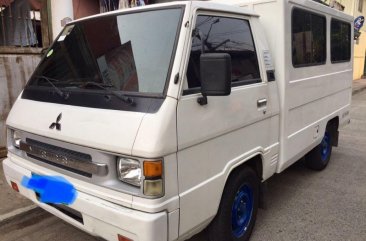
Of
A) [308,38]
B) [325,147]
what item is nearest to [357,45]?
[325,147]

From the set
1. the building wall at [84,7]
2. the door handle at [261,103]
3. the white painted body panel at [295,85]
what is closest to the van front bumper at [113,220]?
the door handle at [261,103]

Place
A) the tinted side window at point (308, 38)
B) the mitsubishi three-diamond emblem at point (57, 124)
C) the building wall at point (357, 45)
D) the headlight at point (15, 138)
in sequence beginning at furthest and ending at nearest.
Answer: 1. the building wall at point (357, 45)
2. the tinted side window at point (308, 38)
3. the headlight at point (15, 138)
4. the mitsubishi three-diamond emblem at point (57, 124)

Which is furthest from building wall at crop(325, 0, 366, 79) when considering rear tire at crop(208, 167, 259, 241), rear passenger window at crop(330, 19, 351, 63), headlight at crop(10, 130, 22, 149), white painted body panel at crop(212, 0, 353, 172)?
headlight at crop(10, 130, 22, 149)

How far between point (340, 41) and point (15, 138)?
4.60 metres

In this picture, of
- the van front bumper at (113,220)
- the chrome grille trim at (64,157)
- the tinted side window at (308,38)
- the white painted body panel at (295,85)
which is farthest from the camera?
the tinted side window at (308,38)

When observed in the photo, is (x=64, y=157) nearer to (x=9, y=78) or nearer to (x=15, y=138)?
(x=15, y=138)

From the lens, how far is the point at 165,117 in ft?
7.10

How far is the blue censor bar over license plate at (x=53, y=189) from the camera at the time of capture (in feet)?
8.26

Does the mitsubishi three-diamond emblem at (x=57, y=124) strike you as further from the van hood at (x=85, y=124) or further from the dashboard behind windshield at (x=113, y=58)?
the dashboard behind windshield at (x=113, y=58)

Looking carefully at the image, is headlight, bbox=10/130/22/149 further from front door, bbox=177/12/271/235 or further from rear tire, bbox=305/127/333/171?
rear tire, bbox=305/127/333/171

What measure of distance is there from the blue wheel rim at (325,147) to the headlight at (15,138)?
4059mm

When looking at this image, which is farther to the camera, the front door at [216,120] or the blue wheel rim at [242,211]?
the blue wheel rim at [242,211]

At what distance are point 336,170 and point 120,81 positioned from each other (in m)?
4.06

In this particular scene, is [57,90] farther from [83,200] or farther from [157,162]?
[157,162]
